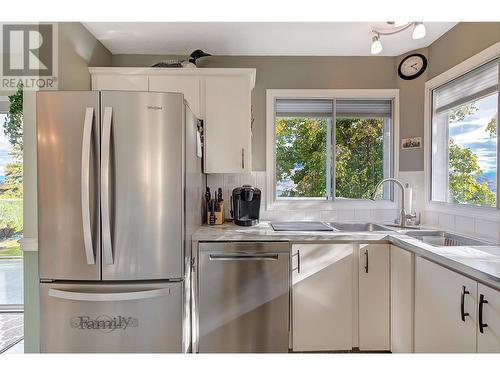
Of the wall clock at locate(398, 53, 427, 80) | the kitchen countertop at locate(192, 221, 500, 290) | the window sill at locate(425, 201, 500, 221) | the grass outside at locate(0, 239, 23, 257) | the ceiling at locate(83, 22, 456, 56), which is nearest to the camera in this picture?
the kitchen countertop at locate(192, 221, 500, 290)

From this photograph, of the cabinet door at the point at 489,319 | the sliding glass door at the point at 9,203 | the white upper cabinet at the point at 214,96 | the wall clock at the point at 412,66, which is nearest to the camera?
the cabinet door at the point at 489,319

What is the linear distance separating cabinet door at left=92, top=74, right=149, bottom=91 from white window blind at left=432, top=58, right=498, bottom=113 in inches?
97.5

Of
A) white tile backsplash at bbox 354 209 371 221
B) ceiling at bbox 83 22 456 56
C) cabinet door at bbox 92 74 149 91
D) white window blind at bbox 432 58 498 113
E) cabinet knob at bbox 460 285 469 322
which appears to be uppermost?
ceiling at bbox 83 22 456 56

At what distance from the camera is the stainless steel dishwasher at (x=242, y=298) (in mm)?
1792

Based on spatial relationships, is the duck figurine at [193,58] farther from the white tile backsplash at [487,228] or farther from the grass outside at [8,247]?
the grass outside at [8,247]

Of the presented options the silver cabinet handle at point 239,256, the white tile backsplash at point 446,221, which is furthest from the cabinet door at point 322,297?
the white tile backsplash at point 446,221

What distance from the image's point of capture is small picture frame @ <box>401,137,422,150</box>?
8.19 ft

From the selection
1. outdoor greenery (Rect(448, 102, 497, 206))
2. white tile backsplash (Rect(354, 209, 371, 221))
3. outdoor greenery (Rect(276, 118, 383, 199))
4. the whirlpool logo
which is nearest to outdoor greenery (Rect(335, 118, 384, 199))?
outdoor greenery (Rect(276, 118, 383, 199))

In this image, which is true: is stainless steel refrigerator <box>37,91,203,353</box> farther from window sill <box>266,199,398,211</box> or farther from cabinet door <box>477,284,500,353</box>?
cabinet door <box>477,284,500,353</box>

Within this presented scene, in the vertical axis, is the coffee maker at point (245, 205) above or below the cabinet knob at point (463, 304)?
above

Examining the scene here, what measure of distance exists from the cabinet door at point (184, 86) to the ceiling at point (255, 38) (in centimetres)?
38
